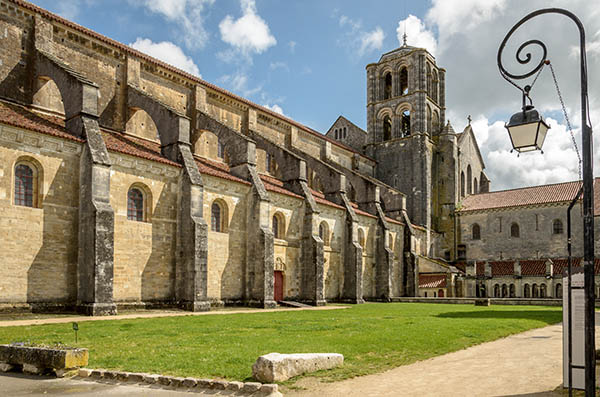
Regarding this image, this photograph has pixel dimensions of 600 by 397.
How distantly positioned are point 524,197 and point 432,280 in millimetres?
13935

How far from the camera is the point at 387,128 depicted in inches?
2226

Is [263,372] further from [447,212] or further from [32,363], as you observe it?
[447,212]

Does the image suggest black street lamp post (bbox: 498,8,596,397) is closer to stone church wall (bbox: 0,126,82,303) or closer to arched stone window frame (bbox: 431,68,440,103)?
stone church wall (bbox: 0,126,82,303)

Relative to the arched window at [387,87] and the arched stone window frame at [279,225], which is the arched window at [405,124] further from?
the arched stone window frame at [279,225]

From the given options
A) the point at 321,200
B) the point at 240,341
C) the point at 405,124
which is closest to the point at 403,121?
the point at 405,124

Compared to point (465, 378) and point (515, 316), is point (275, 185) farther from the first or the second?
point (465, 378)

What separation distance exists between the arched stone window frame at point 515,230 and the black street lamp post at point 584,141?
44853 millimetres

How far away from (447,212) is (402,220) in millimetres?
8079

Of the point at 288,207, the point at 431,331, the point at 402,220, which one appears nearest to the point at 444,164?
the point at 402,220

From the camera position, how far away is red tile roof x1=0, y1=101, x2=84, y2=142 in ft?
63.9

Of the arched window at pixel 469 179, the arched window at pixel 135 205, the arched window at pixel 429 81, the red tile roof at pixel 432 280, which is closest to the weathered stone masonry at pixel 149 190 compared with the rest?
the arched window at pixel 135 205

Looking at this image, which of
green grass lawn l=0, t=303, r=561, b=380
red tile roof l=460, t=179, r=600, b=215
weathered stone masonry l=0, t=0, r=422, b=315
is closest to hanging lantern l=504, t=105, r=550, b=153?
green grass lawn l=0, t=303, r=561, b=380

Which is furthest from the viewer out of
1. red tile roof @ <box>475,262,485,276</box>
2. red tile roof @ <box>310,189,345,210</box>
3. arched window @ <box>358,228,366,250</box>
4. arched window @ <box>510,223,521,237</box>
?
arched window @ <box>510,223,521,237</box>

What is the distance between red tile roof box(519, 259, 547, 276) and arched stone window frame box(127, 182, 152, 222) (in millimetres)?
32850
